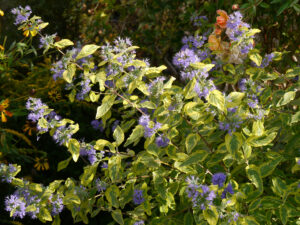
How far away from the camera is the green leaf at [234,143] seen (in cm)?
136

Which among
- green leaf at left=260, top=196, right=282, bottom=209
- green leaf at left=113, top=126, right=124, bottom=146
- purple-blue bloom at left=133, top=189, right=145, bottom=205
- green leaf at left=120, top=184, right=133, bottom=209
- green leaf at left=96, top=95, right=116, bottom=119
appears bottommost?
purple-blue bloom at left=133, top=189, right=145, bottom=205

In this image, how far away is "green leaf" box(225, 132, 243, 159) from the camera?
1.36 m

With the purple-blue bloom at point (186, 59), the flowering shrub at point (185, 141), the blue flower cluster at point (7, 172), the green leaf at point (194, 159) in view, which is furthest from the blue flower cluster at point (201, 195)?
the blue flower cluster at point (7, 172)

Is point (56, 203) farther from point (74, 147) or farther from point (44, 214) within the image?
point (74, 147)

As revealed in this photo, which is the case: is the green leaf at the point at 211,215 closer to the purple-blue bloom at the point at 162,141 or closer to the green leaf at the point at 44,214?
the purple-blue bloom at the point at 162,141

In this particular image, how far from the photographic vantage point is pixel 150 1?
3.20m

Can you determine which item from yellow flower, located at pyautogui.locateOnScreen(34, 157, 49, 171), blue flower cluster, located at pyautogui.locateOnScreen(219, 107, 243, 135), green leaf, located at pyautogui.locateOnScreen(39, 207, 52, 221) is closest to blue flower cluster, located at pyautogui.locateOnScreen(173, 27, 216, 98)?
blue flower cluster, located at pyautogui.locateOnScreen(219, 107, 243, 135)

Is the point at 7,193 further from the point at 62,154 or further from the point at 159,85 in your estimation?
the point at 159,85

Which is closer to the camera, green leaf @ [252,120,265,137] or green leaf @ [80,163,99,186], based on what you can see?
green leaf @ [252,120,265,137]

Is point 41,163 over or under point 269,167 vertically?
under

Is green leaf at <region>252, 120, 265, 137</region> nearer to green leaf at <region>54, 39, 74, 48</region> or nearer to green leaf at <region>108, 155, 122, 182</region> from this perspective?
green leaf at <region>108, 155, 122, 182</region>

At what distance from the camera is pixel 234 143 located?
53.7 inches

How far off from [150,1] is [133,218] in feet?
6.70

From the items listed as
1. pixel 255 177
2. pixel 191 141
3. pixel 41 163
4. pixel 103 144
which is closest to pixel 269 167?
pixel 255 177
